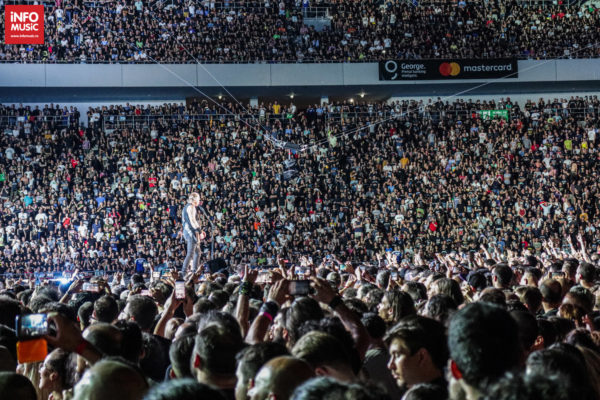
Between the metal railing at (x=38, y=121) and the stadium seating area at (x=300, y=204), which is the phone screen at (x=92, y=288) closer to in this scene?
the stadium seating area at (x=300, y=204)

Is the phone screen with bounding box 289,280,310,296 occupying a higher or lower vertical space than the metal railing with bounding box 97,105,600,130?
lower

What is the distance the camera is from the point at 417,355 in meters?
3.74

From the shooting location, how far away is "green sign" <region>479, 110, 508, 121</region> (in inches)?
1255

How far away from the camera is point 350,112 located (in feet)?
104

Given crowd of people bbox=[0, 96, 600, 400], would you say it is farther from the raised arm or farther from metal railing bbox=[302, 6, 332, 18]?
metal railing bbox=[302, 6, 332, 18]

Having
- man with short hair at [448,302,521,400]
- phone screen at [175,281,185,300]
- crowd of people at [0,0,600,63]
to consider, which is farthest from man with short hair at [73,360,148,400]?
crowd of people at [0,0,600,63]

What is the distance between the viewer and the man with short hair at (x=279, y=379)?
264cm

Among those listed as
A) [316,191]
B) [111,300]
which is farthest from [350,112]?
[111,300]

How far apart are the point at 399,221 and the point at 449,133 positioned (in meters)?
6.67

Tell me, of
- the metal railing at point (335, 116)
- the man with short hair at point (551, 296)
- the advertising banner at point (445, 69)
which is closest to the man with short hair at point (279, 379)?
the man with short hair at point (551, 296)

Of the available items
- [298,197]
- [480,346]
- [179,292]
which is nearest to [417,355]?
[480,346]

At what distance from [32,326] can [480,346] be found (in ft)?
5.95

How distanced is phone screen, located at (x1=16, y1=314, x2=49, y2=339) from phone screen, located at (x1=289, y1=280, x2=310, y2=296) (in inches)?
87.2

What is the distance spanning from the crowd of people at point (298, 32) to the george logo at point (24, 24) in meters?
3.75
